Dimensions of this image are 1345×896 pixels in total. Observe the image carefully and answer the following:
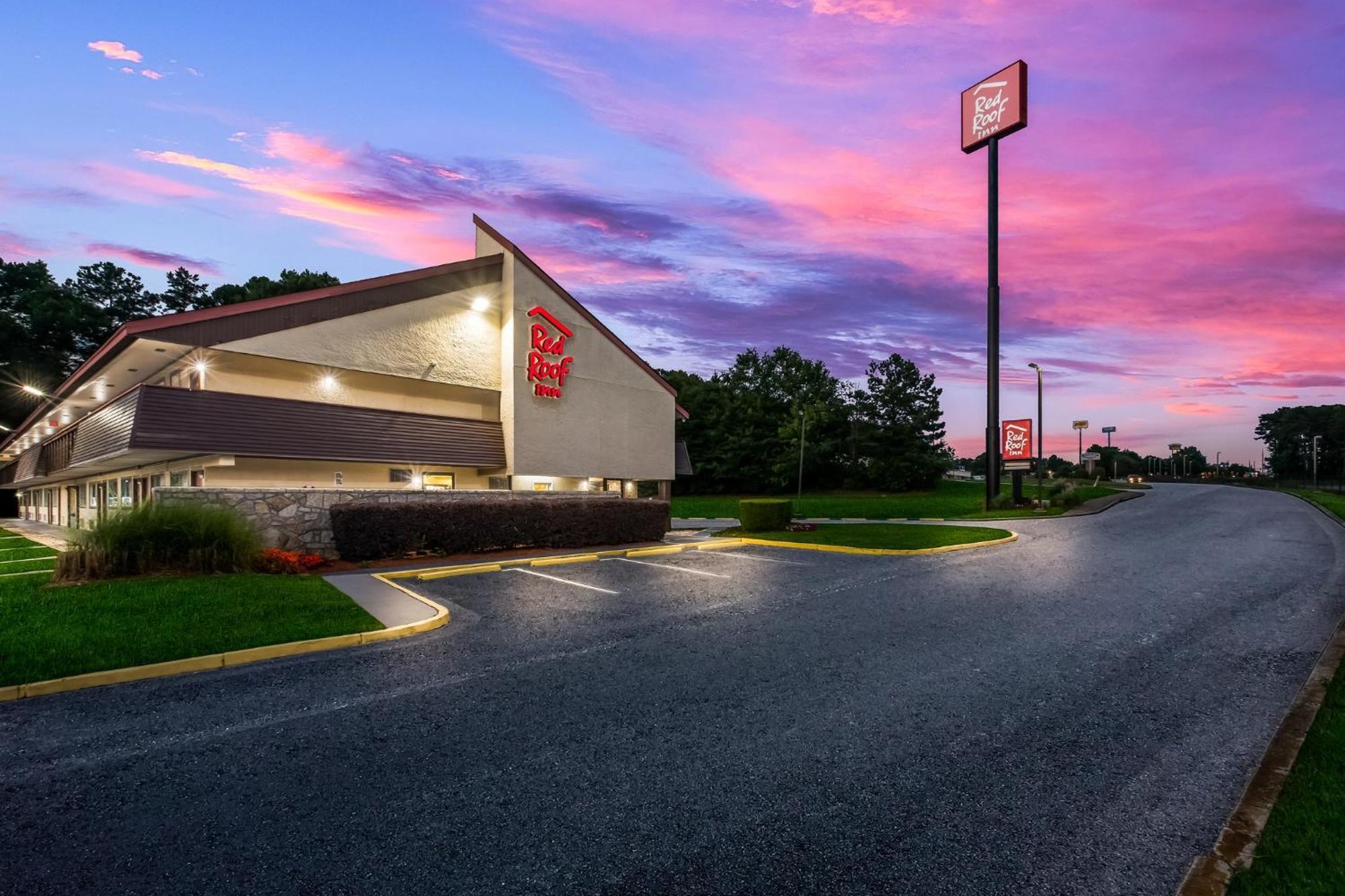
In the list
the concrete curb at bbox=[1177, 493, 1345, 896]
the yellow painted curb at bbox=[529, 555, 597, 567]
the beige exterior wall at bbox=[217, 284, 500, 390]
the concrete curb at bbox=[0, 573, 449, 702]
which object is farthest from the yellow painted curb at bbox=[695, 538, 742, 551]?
the concrete curb at bbox=[1177, 493, 1345, 896]

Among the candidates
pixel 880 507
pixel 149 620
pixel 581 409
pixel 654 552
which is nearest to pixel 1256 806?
pixel 149 620

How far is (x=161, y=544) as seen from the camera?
10.9m

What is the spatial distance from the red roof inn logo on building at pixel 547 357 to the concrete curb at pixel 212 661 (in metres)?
12.7

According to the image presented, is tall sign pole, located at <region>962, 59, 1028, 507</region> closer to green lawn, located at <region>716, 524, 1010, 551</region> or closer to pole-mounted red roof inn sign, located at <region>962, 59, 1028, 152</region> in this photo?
pole-mounted red roof inn sign, located at <region>962, 59, 1028, 152</region>

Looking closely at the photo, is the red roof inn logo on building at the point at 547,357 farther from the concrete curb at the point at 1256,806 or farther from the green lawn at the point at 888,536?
the concrete curb at the point at 1256,806

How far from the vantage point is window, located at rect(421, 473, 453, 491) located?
1977cm

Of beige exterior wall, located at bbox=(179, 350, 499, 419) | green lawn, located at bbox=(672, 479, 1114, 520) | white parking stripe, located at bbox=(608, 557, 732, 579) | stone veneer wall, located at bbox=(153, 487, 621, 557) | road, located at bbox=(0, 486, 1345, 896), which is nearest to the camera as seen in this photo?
road, located at bbox=(0, 486, 1345, 896)

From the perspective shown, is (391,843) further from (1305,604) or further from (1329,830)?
(1305,604)

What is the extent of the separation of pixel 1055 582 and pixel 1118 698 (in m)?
6.44

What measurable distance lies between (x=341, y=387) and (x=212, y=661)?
519 inches

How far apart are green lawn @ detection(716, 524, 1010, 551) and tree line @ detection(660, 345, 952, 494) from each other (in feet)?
122

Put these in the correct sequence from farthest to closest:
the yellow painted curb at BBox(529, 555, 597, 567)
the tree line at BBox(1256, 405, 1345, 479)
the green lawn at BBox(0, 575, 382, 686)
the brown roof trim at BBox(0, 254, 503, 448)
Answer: the tree line at BBox(1256, 405, 1345, 479), the yellow painted curb at BBox(529, 555, 597, 567), the brown roof trim at BBox(0, 254, 503, 448), the green lawn at BBox(0, 575, 382, 686)

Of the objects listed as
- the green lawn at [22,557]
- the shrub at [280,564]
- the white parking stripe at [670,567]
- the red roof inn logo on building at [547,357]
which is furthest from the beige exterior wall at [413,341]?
the white parking stripe at [670,567]

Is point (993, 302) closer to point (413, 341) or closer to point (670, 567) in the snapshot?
point (670, 567)
